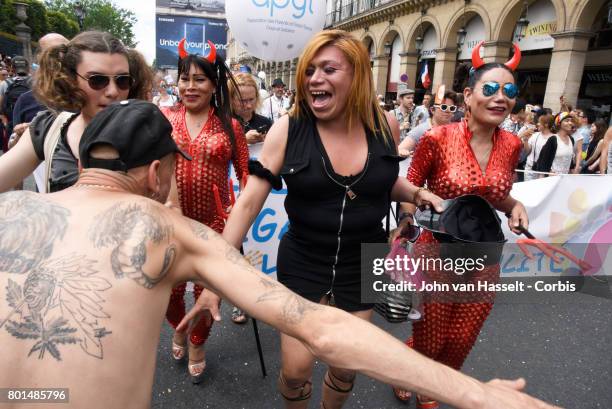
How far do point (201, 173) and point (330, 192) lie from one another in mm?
1050

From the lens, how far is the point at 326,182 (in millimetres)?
1935

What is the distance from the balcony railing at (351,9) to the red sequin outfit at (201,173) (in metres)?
23.6

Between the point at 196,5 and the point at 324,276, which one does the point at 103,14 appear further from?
the point at 324,276

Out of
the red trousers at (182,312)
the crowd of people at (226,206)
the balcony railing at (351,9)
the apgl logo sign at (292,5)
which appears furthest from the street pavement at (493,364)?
the balcony railing at (351,9)

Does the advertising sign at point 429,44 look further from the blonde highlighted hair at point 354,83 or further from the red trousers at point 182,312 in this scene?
the red trousers at point 182,312

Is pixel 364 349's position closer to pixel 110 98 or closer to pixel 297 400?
pixel 297 400

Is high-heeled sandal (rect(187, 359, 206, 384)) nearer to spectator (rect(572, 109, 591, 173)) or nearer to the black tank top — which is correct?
the black tank top

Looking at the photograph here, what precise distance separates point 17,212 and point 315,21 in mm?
6148

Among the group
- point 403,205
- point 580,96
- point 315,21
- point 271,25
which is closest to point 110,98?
point 403,205

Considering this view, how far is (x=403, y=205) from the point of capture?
2496 millimetres

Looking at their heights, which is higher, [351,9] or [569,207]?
[351,9]

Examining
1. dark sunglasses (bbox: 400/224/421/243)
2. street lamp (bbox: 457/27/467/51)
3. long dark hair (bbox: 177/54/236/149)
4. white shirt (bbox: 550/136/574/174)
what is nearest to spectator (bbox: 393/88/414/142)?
white shirt (bbox: 550/136/574/174)

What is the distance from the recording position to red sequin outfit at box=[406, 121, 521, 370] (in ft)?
7.65

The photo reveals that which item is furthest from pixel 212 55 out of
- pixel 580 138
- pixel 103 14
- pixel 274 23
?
pixel 103 14
